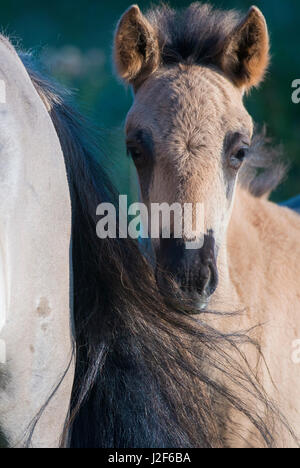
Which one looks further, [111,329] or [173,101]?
[173,101]

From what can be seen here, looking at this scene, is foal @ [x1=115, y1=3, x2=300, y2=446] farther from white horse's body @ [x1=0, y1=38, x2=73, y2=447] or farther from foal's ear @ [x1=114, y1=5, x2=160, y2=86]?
white horse's body @ [x1=0, y1=38, x2=73, y2=447]

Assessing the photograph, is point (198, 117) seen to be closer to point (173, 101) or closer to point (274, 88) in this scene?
point (173, 101)

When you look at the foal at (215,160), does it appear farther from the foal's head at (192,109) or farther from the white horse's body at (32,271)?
the white horse's body at (32,271)

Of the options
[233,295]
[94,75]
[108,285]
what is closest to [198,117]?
[233,295]

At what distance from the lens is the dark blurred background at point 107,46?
8.81 meters

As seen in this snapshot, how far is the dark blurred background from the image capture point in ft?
28.9

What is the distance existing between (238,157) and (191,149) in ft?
0.86

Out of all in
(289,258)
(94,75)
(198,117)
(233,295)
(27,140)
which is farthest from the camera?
(94,75)

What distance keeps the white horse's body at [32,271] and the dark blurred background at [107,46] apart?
7437 mm

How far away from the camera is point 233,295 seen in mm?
2311

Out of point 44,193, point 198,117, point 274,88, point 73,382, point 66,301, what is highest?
point 274,88

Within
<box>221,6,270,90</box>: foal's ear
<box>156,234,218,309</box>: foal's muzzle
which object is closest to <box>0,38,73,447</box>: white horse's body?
<box>156,234,218,309</box>: foal's muzzle

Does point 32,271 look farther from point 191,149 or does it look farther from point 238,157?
point 238,157

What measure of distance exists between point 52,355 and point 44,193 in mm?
272
